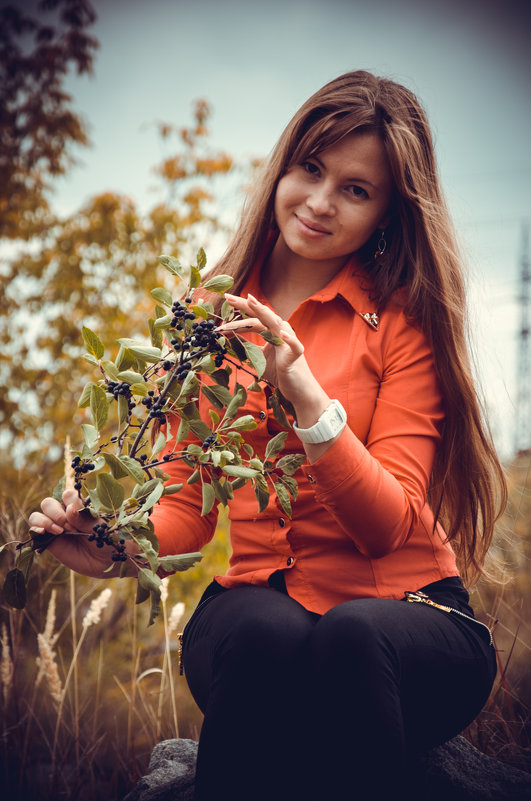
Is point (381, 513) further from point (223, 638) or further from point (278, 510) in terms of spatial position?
point (223, 638)

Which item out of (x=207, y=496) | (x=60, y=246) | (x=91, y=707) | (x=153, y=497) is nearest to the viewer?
(x=153, y=497)

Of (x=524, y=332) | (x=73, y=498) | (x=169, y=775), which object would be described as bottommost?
(x=169, y=775)

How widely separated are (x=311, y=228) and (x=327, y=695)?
1066 mm

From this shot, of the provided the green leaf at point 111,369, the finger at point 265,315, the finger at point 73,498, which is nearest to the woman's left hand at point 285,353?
the finger at point 265,315

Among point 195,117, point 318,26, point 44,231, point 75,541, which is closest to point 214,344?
point 75,541

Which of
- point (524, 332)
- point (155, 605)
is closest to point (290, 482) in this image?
point (155, 605)

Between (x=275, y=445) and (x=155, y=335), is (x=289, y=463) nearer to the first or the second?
(x=275, y=445)

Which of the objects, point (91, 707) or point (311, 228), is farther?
point (91, 707)

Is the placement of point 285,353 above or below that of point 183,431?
above

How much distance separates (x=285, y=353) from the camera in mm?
1257

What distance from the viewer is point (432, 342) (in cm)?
166

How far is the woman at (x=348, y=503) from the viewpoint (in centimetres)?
121

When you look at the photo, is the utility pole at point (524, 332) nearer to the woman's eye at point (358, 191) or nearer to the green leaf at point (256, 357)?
the woman's eye at point (358, 191)

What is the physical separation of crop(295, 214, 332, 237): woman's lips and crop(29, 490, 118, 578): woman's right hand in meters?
0.86
